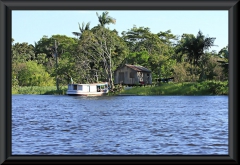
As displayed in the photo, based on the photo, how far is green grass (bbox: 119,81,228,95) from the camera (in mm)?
43406

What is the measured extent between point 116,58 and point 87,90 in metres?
5.45

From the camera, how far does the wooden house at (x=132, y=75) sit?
49.1 meters

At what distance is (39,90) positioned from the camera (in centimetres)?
5103

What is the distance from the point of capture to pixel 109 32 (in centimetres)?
4722

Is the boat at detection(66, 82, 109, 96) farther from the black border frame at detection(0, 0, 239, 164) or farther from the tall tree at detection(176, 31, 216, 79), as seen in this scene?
the black border frame at detection(0, 0, 239, 164)

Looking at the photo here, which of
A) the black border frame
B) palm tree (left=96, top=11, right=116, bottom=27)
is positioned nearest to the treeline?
palm tree (left=96, top=11, right=116, bottom=27)

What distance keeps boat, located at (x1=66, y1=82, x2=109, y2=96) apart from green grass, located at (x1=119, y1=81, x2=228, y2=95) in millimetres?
3396

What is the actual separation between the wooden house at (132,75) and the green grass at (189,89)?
3.67 meters

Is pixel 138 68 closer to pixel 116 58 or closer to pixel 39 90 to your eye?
pixel 116 58
